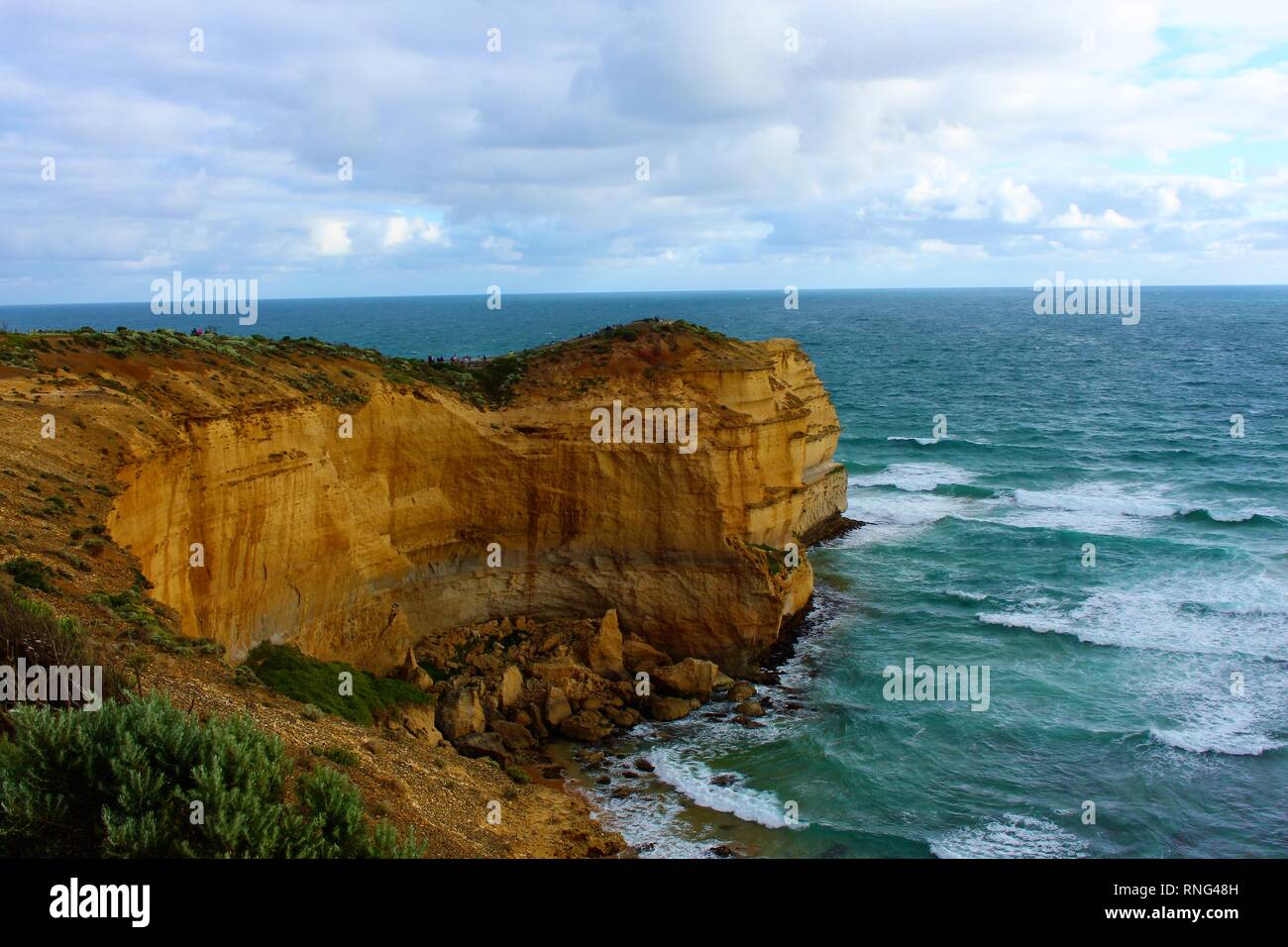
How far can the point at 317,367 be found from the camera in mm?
31219

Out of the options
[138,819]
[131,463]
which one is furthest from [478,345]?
[138,819]

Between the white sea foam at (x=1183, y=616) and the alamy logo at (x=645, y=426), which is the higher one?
the alamy logo at (x=645, y=426)

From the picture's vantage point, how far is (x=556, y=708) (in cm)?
3044

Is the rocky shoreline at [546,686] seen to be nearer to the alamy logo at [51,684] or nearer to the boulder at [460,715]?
the boulder at [460,715]

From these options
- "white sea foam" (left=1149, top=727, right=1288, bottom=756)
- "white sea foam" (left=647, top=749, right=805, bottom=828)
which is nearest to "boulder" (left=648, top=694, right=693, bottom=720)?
"white sea foam" (left=647, top=749, right=805, bottom=828)

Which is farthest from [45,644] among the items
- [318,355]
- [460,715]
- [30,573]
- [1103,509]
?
[1103,509]

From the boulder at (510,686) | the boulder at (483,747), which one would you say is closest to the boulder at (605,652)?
the boulder at (510,686)

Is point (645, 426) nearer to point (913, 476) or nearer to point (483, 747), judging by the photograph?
point (483, 747)

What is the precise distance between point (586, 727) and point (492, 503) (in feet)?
29.0

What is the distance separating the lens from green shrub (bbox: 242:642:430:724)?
24.4 metres

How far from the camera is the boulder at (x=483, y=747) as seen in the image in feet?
90.8

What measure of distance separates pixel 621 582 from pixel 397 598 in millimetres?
8027
